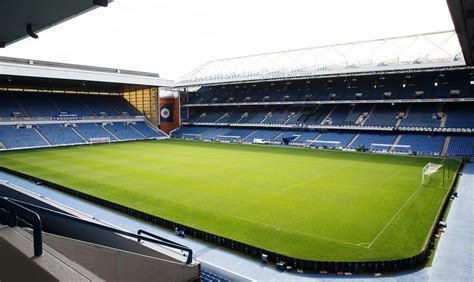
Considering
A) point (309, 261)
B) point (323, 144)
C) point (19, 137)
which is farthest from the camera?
point (19, 137)

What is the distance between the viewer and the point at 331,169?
27.4 m

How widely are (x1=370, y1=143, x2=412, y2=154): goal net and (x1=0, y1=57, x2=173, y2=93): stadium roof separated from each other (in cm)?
3580

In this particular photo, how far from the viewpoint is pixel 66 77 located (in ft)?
144

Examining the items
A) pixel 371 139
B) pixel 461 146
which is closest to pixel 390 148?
pixel 371 139

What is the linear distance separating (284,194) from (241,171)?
7563mm

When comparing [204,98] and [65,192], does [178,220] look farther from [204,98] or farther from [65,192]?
[204,98]

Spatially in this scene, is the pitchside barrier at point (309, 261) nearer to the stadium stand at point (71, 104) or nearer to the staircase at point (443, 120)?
the staircase at point (443, 120)

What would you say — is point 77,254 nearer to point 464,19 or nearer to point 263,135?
point 464,19

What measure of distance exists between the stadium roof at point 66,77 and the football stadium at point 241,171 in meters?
0.21

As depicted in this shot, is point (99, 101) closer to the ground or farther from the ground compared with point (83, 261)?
farther from the ground

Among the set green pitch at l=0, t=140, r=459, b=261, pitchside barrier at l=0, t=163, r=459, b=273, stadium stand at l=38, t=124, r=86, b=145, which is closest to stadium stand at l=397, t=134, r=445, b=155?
green pitch at l=0, t=140, r=459, b=261

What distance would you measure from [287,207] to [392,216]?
5.15m

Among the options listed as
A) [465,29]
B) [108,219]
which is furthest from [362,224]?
[108,219]

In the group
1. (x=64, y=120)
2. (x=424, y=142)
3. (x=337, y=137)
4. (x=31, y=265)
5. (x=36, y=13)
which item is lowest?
(x=424, y=142)
